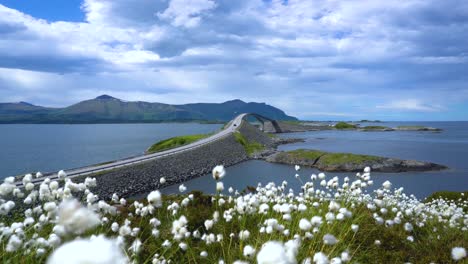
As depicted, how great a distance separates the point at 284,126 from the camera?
7712 inches

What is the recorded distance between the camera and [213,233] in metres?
7.09

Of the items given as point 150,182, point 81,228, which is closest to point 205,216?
point 81,228

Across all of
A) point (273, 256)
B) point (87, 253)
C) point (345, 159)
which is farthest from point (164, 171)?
point (87, 253)

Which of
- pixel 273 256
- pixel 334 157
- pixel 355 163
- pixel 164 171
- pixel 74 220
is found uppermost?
pixel 74 220

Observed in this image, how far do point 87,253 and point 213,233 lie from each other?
6023mm

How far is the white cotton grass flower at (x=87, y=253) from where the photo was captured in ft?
4.26

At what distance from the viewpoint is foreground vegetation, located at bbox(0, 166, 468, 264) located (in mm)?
2090

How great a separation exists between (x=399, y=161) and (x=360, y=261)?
52272 millimetres

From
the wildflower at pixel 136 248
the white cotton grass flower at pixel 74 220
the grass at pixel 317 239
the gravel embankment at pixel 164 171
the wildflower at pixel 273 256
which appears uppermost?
the white cotton grass flower at pixel 74 220

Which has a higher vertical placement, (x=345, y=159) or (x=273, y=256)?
(x=273, y=256)

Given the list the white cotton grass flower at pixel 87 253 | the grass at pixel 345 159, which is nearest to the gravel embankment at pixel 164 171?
the grass at pixel 345 159

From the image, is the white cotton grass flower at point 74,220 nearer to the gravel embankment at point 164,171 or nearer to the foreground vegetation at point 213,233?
the foreground vegetation at point 213,233

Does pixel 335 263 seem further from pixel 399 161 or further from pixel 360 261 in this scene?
pixel 399 161

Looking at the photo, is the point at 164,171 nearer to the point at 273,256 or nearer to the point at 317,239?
the point at 317,239
